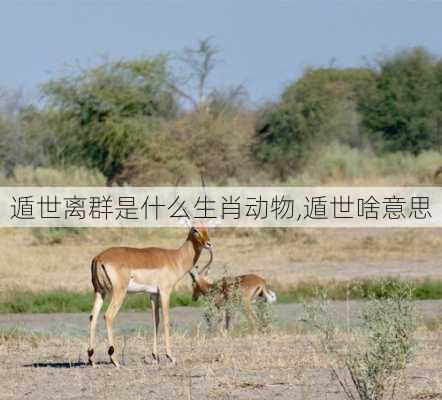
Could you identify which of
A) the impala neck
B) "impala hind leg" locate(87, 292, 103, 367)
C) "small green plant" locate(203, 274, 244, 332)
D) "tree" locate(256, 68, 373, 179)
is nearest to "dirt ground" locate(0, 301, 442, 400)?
"impala hind leg" locate(87, 292, 103, 367)

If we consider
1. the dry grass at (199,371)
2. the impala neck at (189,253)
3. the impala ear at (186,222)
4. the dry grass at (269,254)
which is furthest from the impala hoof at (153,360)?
the dry grass at (269,254)

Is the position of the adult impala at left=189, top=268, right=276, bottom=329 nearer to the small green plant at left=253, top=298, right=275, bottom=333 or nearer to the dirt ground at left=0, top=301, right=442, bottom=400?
the small green plant at left=253, top=298, right=275, bottom=333

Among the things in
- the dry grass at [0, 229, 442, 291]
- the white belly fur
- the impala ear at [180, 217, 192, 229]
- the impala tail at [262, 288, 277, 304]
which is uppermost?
the dry grass at [0, 229, 442, 291]

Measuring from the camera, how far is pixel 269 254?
27.8 m

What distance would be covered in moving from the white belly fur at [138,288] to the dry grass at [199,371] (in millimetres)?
705

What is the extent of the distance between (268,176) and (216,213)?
46.8ft

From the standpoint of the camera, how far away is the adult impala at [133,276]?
12.0m

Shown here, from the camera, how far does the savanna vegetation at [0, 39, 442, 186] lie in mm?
41156

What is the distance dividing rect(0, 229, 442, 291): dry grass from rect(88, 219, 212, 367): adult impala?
9702 mm

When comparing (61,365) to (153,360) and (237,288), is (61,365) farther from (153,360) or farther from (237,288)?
(237,288)

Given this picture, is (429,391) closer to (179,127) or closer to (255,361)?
(255,361)

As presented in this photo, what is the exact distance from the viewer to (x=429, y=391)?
981cm

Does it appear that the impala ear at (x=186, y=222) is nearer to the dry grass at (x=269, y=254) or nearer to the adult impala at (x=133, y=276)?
the adult impala at (x=133, y=276)

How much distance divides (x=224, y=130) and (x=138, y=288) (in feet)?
101
